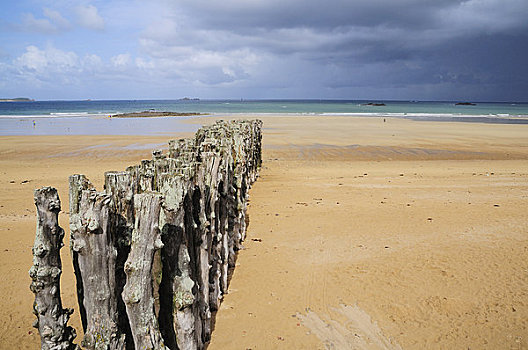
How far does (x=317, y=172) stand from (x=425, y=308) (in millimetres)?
8535

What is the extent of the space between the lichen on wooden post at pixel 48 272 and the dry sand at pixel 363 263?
4.70 feet

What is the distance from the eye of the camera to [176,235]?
3057 millimetres

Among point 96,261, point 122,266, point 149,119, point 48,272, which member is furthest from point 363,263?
point 149,119

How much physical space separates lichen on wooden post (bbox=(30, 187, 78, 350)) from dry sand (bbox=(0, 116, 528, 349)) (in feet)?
4.70

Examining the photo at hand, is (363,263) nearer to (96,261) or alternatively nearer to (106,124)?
(96,261)

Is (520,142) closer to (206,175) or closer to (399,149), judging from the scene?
(399,149)

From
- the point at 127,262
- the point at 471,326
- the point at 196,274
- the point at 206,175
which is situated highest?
the point at 206,175

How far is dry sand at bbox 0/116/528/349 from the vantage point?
4102mm

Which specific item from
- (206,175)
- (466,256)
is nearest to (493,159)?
(466,256)

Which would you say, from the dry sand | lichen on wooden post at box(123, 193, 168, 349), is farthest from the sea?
lichen on wooden post at box(123, 193, 168, 349)

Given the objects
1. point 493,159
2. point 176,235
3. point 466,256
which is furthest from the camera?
point 493,159

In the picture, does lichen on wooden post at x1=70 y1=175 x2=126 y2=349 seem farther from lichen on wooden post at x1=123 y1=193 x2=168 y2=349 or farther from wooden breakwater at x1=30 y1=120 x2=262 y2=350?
lichen on wooden post at x1=123 y1=193 x2=168 y2=349

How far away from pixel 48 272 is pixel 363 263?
14.5 ft

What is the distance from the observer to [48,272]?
9.05 ft
